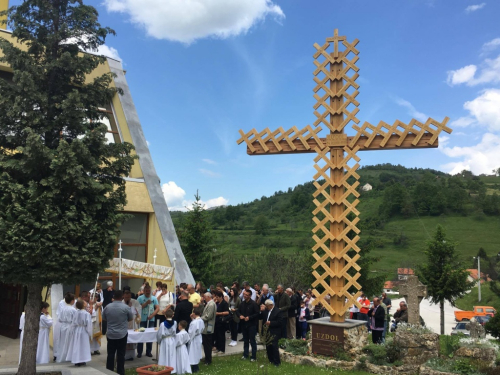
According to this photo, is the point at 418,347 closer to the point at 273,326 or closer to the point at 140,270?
the point at 273,326

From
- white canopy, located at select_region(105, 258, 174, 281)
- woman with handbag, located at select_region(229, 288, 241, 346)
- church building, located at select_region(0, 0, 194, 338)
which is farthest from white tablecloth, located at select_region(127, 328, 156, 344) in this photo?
church building, located at select_region(0, 0, 194, 338)

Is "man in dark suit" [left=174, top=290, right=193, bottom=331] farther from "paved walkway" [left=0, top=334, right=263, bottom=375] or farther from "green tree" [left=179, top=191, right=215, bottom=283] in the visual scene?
"green tree" [left=179, top=191, right=215, bottom=283]

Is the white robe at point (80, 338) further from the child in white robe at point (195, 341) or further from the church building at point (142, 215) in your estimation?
the church building at point (142, 215)

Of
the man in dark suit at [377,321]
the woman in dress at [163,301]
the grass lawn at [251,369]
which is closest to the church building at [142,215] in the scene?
the woman in dress at [163,301]

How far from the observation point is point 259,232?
91500 mm

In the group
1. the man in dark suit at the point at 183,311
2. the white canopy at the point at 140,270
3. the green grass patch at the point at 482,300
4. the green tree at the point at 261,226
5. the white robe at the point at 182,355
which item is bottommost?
the green grass patch at the point at 482,300

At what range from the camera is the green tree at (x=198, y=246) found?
24938mm

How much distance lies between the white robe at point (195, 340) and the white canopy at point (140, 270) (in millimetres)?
3669

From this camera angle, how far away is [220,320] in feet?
36.6

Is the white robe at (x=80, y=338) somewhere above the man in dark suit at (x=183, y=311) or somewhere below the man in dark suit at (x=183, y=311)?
below

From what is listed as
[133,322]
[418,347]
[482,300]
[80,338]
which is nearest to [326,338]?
Result: [418,347]

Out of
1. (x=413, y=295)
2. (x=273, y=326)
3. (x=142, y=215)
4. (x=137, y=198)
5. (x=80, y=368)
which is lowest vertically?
(x=80, y=368)

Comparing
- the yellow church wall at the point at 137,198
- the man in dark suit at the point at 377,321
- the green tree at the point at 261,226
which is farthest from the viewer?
the green tree at the point at 261,226

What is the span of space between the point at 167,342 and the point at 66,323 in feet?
7.97
